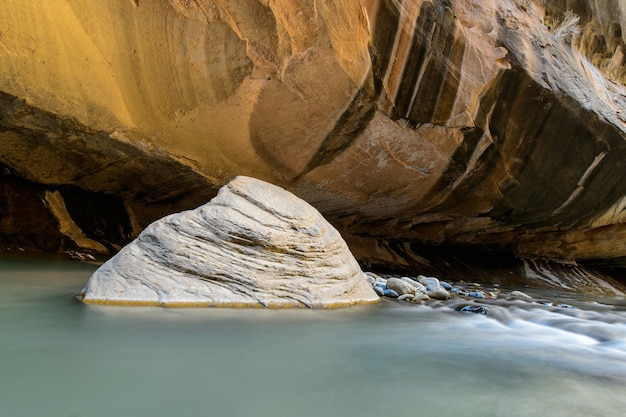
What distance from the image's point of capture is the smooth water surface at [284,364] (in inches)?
48.7

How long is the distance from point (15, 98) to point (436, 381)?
15.4 ft

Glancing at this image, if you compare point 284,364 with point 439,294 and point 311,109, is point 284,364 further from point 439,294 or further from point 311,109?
point 311,109

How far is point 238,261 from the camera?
309 centimetres

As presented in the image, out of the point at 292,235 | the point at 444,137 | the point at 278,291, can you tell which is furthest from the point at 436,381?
the point at 444,137

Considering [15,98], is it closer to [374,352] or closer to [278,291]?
[278,291]

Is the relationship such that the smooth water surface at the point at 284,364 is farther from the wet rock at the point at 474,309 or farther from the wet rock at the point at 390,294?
the wet rock at the point at 390,294

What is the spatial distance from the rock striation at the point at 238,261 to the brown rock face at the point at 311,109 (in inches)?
61.0

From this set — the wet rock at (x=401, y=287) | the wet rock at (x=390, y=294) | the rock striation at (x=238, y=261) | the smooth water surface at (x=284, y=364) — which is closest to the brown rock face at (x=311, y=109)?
the rock striation at (x=238, y=261)

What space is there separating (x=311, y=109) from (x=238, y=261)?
8.15 ft

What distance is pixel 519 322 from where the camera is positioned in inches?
122

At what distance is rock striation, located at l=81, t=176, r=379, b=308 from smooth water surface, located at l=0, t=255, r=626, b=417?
0.23 meters

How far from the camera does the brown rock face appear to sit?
13.2 ft

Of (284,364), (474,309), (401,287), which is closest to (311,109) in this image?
(401,287)

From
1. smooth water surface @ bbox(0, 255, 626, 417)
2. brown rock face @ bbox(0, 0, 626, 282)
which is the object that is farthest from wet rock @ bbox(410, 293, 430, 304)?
brown rock face @ bbox(0, 0, 626, 282)
